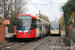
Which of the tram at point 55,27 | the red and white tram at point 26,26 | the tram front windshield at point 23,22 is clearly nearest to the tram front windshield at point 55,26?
the tram at point 55,27

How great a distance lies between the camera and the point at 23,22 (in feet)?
50.6

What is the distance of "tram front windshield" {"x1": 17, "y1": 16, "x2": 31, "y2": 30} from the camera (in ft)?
49.7

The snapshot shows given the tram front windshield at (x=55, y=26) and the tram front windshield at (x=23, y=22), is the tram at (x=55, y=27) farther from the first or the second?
the tram front windshield at (x=23, y=22)

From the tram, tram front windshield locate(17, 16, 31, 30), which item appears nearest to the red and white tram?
tram front windshield locate(17, 16, 31, 30)

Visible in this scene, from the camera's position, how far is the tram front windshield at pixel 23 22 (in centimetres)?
1514

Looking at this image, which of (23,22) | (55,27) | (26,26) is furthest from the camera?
(55,27)

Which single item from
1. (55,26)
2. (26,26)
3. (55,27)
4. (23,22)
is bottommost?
(55,27)

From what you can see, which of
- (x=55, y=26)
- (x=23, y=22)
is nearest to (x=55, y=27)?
(x=55, y=26)

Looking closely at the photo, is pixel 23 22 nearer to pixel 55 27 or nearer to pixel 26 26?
pixel 26 26

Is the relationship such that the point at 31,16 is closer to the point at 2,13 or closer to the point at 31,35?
the point at 31,35

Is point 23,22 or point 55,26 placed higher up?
point 23,22

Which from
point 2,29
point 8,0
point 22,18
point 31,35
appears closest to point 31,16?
point 22,18

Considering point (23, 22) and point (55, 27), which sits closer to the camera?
point (23, 22)

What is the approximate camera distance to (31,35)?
15.3m
